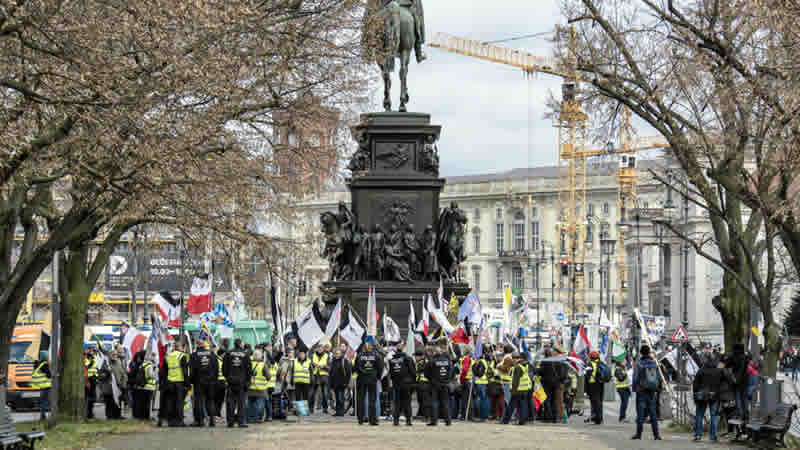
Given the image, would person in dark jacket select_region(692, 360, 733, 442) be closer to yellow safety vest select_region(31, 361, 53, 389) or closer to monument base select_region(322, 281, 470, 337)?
monument base select_region(322, 281, 470, 337)

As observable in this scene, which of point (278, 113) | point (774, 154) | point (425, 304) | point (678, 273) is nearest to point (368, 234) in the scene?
point (425, 304)

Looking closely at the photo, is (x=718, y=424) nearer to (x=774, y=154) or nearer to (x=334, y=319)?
(x=774, y=154)

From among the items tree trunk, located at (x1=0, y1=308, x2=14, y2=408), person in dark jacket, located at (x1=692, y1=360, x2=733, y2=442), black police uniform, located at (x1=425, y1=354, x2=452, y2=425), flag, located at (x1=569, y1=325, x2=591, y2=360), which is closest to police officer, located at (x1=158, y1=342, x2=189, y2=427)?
tree trunk, located at (x1=0, y1=308, x2=14, y2=408)

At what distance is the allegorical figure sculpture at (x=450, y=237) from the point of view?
29.8 meters

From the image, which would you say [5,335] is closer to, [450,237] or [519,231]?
[450,237]

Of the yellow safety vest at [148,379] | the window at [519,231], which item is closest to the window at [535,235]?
the window at [519,231]

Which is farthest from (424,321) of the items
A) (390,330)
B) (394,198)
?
(394,198)

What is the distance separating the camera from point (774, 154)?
22.2 meters

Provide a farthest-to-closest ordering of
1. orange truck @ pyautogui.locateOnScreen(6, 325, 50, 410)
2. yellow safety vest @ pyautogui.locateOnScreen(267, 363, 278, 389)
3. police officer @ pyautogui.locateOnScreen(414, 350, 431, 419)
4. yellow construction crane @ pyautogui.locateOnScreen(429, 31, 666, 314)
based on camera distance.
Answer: yellow construction crane @ pyautogui.locateOnScreen(429, 31, 666, 314), orange truck @ pyautogui.locateOnScreen(6, 325, 50, 410), yellow safety vest @ pyautogui.locateOnScreen(267, 363, 278, 389), police officer @ pyautogui.locateOnScreen(414, 350, 431, 419)

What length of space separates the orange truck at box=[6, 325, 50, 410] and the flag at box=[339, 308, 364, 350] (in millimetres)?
8876

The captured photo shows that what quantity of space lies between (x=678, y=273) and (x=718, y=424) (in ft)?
335

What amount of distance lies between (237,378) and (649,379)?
23.8ft

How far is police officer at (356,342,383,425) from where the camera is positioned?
82.6 feet

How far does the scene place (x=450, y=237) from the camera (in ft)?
98.1
